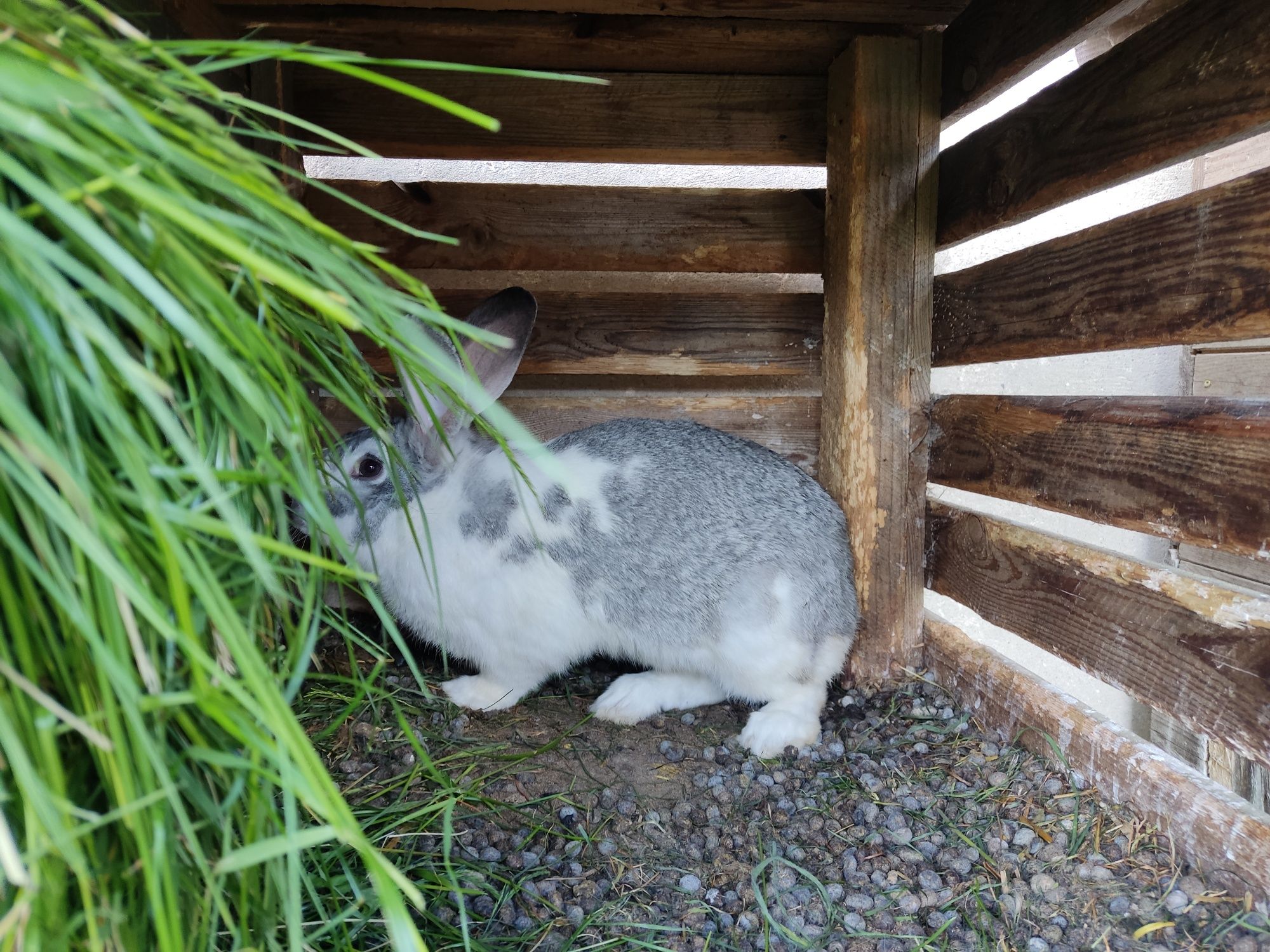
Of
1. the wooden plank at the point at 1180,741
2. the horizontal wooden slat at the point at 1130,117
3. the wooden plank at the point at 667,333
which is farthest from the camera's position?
the wooden plank at the point at 1180,741

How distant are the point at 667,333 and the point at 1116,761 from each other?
1.61m

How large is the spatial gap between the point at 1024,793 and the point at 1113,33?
1.73 meters

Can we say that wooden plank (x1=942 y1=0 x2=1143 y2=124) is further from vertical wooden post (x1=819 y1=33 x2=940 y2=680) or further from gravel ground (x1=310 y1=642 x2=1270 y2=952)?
→ gravel ground (x1=310 y1=642 x2=1270 y2=952)

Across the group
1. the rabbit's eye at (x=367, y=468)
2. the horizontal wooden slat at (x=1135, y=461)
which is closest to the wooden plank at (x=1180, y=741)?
the horizontal wooden slat at (x=1135, y=461)

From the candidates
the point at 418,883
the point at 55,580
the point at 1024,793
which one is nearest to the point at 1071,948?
the point at 1024,793

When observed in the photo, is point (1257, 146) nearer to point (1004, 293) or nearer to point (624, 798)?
point (1004, 293)

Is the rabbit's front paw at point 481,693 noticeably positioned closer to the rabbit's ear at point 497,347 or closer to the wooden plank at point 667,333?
the rabbit's ear at point 497,347

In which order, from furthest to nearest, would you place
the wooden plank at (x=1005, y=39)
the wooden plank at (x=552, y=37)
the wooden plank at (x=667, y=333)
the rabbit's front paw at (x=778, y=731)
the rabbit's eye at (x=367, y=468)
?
the wooden plank at (x=667, y=333) → the rabbit's eye at (x=367, y=468) → the wooden plank at (x=552, y=37) → the rabbit's front paw at (x=778, y=731) → the wooden plank at (x=1005, y=39)

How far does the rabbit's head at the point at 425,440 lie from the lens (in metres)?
2.34

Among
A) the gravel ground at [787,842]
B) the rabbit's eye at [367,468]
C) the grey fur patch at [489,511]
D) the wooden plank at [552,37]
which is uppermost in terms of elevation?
the wooden plank at [552,37]

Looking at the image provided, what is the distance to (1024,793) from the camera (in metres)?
1.95

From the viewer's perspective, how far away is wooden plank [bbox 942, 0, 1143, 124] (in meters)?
1.84

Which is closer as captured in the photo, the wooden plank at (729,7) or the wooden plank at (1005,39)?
the wooden plank at (1005,39)

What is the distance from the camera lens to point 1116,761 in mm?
1859
